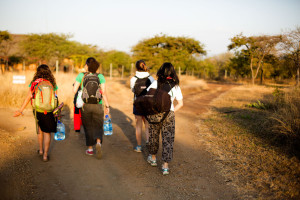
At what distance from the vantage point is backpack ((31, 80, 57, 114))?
12.4 feet

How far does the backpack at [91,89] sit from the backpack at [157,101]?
0.88 m

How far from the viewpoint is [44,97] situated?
3.79 meters

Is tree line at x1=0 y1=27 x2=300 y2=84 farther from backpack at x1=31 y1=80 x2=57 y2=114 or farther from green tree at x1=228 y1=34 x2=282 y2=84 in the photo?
backpack at x1=31 y1=80 x2=57 y2=114

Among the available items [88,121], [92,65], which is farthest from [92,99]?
[92,65]

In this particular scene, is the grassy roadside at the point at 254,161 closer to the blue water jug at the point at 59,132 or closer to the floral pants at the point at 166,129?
the floral pants at the point at 166,129

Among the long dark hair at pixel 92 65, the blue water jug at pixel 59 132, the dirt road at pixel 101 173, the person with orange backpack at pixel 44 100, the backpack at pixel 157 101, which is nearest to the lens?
the dirt road at pixel 101 173

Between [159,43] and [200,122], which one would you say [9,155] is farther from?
[159,43]

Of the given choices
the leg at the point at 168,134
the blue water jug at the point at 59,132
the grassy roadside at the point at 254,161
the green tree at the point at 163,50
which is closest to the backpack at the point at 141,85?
the leg at the point at 168,134

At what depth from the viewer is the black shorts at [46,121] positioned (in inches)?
151

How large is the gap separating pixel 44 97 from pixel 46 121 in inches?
16.6

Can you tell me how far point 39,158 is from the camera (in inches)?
158

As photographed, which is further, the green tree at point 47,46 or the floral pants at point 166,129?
the green tree at point 47,46

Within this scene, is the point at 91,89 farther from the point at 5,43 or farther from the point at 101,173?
the point at 5,43

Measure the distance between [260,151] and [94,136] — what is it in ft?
11.4
